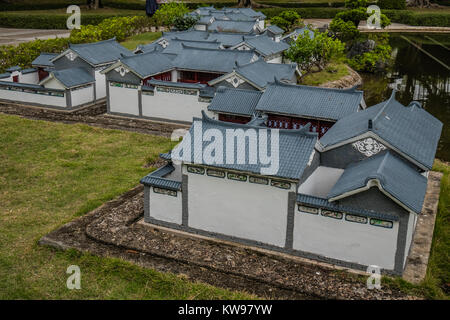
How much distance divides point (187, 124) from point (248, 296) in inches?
710

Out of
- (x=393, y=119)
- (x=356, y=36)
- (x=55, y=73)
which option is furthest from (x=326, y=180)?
(x=356, y=36)

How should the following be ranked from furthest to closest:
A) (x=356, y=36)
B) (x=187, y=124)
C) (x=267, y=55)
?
(x=356, y=36) → (x=267, y=55) → (x=187, y=124)

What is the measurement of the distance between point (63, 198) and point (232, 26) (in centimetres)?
3772

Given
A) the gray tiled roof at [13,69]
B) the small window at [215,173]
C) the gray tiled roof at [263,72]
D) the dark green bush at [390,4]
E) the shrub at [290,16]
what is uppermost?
the dark green bush at [390,4]

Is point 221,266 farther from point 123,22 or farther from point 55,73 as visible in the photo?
point 123,22

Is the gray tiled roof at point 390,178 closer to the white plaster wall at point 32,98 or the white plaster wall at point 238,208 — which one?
the white plaster wall at point 238,208

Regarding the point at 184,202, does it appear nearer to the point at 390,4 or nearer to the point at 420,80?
the point at 420,80

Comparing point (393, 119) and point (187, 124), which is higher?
point (393, 119)

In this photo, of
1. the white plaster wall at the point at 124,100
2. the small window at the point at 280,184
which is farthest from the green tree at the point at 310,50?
the small window at the point at 280,184

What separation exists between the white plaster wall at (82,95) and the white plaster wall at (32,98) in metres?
0.70

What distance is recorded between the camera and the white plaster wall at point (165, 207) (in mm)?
16500

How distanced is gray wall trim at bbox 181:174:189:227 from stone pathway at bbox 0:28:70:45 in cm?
4590

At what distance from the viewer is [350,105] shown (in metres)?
23.8

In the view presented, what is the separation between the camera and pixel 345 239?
14.3 m
